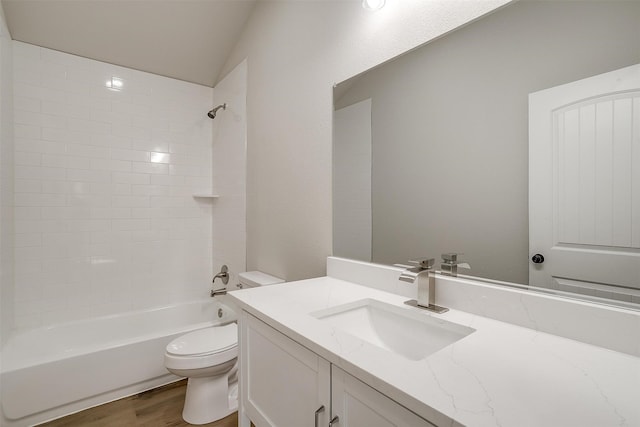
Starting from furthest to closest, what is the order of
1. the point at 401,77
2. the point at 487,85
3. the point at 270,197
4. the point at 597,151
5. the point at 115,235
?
the point at 115,235 < the point at 270,197 < the point at 401,77 < the point at 487,85 < the point at 597,151

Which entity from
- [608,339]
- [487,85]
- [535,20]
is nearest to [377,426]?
[608,339]

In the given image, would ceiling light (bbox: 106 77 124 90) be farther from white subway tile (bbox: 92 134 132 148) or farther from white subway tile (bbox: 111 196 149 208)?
white subway tile (bbox: 111 196 149 208)

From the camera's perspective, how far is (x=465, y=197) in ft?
3.40

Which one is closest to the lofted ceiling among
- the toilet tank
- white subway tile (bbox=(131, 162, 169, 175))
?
white subway tile (bbox=(131, 162, 169, 175))

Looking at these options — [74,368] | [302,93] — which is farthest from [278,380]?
[74,368]

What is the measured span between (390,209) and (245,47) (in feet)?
6.38

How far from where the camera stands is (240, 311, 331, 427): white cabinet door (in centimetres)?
79

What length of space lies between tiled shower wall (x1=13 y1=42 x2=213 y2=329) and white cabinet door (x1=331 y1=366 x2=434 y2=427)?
8.32 feet

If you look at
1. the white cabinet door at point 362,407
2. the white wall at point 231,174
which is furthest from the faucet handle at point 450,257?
the white wall at point 231,174

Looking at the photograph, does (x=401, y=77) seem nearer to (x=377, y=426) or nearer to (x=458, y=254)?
(x=458, y=254)

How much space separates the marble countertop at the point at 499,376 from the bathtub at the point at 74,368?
5.59 feet

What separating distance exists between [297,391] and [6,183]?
2407 mm

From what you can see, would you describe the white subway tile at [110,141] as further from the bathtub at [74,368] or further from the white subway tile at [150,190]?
the bathtub at [74,368]

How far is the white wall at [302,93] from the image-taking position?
4.06 feet
